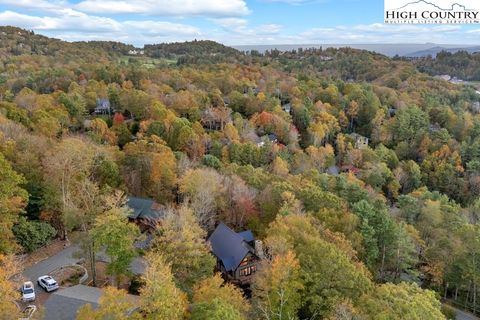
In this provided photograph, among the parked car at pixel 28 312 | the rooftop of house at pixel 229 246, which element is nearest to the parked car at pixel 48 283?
the parked car at pixel 28 312

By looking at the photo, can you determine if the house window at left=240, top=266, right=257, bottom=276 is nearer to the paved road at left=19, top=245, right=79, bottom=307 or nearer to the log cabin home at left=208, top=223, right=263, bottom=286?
the log cabin home at left=208, top=223, right=263, bottom=286

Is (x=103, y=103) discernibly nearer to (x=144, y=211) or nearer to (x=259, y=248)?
(x=144, y=211)

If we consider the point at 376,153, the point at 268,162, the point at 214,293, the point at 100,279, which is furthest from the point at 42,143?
the point at 376,153

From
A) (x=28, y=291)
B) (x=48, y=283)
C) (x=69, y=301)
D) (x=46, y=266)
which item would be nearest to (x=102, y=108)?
(x=46, y=266)

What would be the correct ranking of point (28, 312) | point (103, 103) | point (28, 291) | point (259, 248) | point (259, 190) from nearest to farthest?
point (28, 312) → point (28, 291) → point (259, 248) → point (259, 190) → point (103, 103)

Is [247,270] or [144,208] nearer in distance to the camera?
[247,270]
